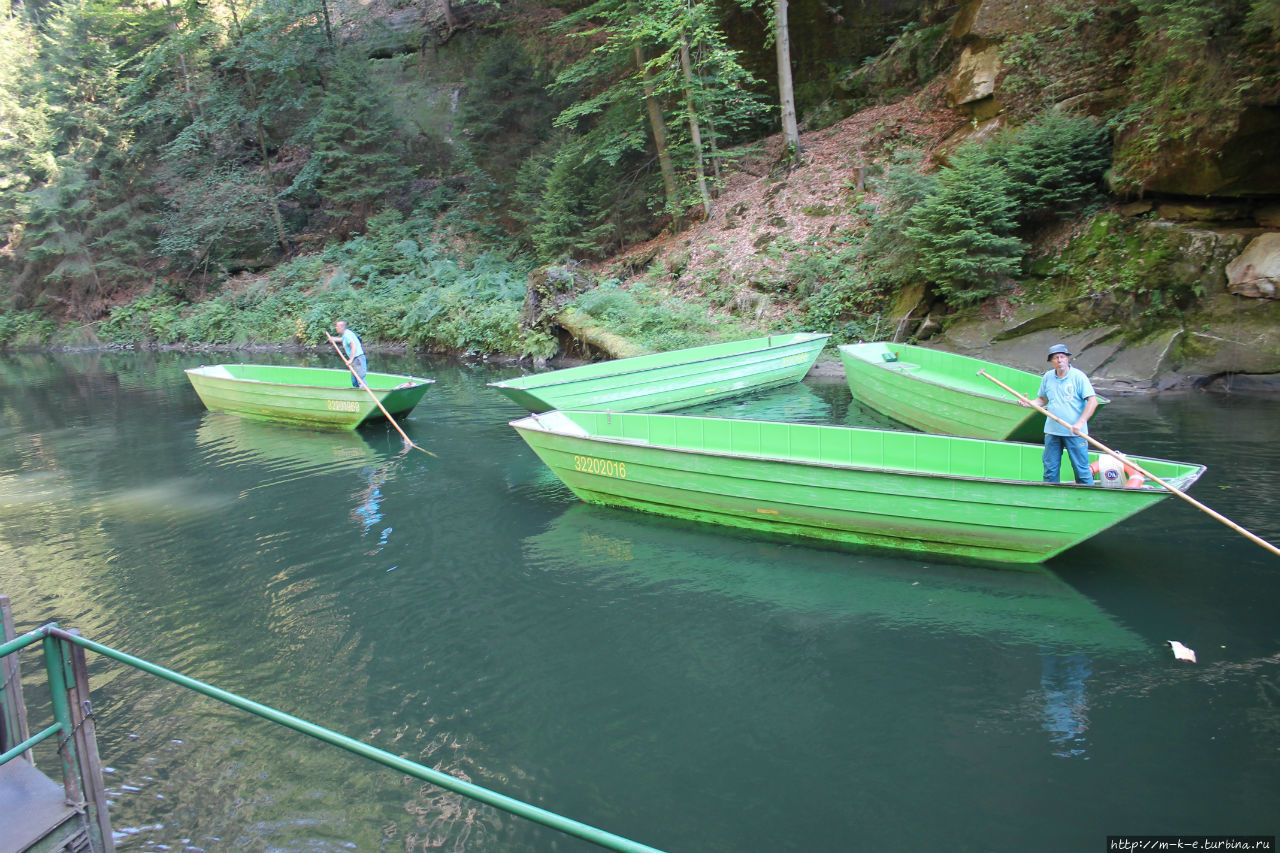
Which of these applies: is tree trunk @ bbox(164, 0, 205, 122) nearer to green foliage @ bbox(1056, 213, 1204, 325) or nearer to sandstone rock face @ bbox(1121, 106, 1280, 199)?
green foliage @ bbox(1056, 213, 1204, 325)

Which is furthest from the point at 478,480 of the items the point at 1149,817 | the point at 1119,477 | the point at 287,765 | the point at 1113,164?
the point at 1113,164

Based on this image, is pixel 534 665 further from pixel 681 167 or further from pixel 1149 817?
pixel 681 167

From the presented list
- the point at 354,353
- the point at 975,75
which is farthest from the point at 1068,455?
the point at 975,75

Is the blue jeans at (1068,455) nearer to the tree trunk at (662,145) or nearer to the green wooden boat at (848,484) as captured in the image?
the green wooden boat at (848,484)

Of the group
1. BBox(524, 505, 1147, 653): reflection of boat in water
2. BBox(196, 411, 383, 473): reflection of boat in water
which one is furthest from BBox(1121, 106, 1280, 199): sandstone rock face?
BBox(196, 411, 383, 473): reflection of boat in water

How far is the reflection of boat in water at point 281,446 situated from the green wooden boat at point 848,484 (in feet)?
13.9

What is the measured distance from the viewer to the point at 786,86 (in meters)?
19.7

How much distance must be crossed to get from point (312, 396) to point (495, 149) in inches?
671

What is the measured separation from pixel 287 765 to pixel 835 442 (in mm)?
6072

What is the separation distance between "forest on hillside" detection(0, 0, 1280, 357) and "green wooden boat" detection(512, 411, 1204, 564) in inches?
301

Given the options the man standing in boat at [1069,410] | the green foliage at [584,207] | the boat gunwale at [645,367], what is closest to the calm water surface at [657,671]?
the man standing in boat at [1069,410]

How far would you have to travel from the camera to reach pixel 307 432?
13781 mm

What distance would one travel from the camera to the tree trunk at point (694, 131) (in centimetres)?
1906

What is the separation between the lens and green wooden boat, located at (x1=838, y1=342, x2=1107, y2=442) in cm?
947
